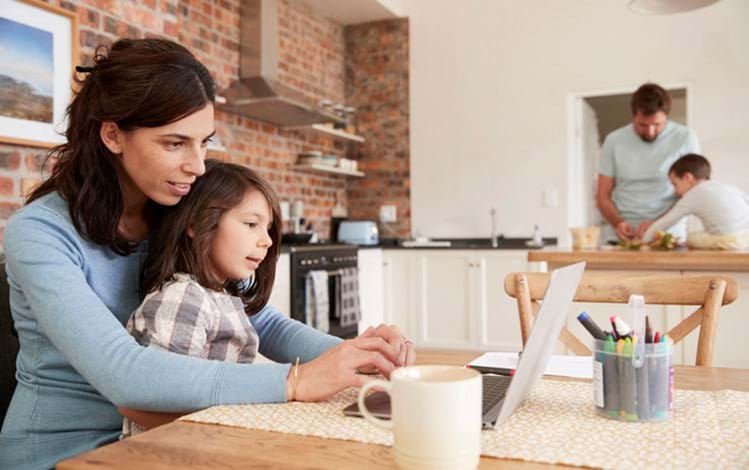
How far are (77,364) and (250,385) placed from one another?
0.24 m

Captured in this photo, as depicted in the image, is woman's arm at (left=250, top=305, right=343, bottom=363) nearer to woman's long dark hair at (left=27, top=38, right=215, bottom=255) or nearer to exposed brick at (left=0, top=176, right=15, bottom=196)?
woman's long dark hair at (left=27, top=38, right=215, bottom=255)

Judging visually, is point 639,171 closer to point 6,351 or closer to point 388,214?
point 388,214

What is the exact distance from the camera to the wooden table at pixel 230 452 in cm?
66

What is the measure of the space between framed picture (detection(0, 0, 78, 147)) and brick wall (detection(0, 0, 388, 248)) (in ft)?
0.15

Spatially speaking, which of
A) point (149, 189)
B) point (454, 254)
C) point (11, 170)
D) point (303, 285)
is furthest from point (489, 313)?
point (149, 189)

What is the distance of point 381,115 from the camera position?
19.1ft

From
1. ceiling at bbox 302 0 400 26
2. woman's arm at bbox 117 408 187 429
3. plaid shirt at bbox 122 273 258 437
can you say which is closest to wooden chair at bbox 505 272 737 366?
plaid shirt at bbox 122 273 258 437

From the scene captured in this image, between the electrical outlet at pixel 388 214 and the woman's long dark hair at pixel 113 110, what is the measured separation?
461 centimetres

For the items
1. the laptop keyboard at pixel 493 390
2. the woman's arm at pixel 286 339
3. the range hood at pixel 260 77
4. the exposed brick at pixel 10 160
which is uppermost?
the range hood at pixel 260 77

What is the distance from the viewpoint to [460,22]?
5.51 m

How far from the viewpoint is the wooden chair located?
1437mm

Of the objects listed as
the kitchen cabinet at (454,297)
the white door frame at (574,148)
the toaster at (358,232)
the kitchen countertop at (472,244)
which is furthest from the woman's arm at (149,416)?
the white door frame at (574,148)

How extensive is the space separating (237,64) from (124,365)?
154 inches

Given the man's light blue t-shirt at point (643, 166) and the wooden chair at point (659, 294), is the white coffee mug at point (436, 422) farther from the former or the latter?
the man's light blue t-shirt at point (643, 166)
